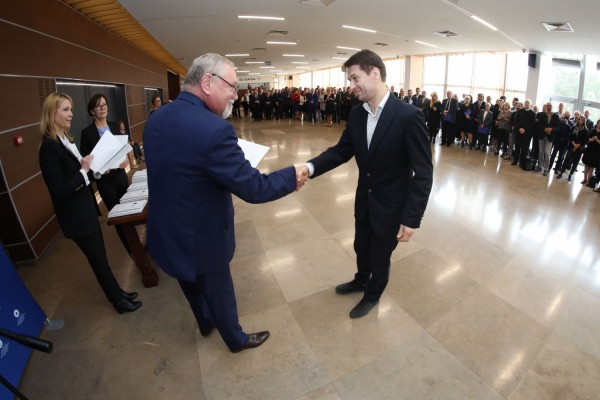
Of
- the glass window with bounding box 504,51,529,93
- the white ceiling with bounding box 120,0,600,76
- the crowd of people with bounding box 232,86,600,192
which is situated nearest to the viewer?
the white ceiling with bounding box 120,0,600,76

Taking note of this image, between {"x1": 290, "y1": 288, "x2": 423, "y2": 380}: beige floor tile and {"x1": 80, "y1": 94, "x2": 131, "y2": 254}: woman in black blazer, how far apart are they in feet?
6.07

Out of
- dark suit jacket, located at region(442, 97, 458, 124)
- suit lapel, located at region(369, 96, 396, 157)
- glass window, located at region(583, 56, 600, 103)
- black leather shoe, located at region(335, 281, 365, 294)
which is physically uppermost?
glass window, located at region(583, 56, 600, 103)

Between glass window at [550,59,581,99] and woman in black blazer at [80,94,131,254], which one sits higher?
glass window at [550,59,581,99]

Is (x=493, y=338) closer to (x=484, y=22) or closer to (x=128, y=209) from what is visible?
(x=128, y=209)

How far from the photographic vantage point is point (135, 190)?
9.86 ft

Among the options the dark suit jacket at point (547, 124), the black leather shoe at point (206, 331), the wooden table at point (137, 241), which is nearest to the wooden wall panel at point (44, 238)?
the wooden table at point (137, 241)

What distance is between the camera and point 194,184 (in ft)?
4.74

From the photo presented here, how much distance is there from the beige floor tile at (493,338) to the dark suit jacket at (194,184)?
1.56 metres

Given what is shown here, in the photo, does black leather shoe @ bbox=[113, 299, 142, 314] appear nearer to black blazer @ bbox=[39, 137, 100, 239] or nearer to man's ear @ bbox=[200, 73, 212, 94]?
black blazer @ bbox=[39, 137, 100, 239]

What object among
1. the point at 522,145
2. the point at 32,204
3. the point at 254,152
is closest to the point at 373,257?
the point at 254,152

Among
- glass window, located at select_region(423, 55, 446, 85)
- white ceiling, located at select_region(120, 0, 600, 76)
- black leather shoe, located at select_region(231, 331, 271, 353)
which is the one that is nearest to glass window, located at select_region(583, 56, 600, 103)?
white ceiling, located at select_region(120, 0, 600, 76)

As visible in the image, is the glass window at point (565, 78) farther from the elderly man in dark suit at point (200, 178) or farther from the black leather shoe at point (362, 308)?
the elderly man in dark suit at point (200, 178)

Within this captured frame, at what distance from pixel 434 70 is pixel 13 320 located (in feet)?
59.1

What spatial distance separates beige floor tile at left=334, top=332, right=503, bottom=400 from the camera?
1.73m
